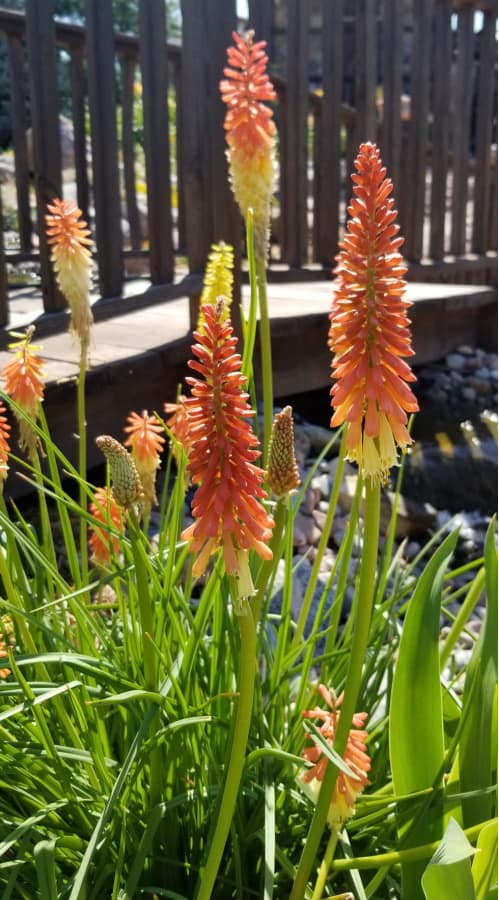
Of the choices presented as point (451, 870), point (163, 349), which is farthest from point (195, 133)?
point (451, 870)

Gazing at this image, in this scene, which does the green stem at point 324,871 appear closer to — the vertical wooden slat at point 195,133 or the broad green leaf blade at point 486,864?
the broad green leaf blade at point 486,864

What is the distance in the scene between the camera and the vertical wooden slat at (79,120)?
13.4 feet

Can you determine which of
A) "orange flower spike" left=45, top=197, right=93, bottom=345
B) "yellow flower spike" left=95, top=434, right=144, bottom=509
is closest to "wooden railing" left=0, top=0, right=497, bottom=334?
"orange flower spike" left=45, top=197, right=93, bottom=345

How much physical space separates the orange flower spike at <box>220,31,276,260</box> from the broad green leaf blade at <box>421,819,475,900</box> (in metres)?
1.06

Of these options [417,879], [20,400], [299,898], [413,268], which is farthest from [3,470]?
[413,268]

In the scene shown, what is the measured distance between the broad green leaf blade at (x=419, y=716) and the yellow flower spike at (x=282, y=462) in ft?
0.97

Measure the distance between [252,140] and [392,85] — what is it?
3.75m

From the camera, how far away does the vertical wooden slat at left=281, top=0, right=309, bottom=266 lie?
13.2 ft

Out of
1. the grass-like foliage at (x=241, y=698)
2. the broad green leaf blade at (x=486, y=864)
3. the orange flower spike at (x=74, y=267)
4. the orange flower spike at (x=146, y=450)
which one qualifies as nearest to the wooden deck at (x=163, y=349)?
the orange flower spike at (x=74, y=267)

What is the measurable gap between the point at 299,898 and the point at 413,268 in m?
4.82

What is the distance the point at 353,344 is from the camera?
853mm

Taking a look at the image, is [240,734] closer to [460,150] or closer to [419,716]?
[419,716]

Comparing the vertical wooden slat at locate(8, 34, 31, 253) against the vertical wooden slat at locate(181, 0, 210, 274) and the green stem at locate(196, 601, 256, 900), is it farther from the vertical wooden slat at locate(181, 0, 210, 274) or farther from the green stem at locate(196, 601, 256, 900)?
the green stem at locate(196, 601, 256, 900)

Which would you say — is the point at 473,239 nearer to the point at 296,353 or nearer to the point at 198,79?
the point at 296,353
